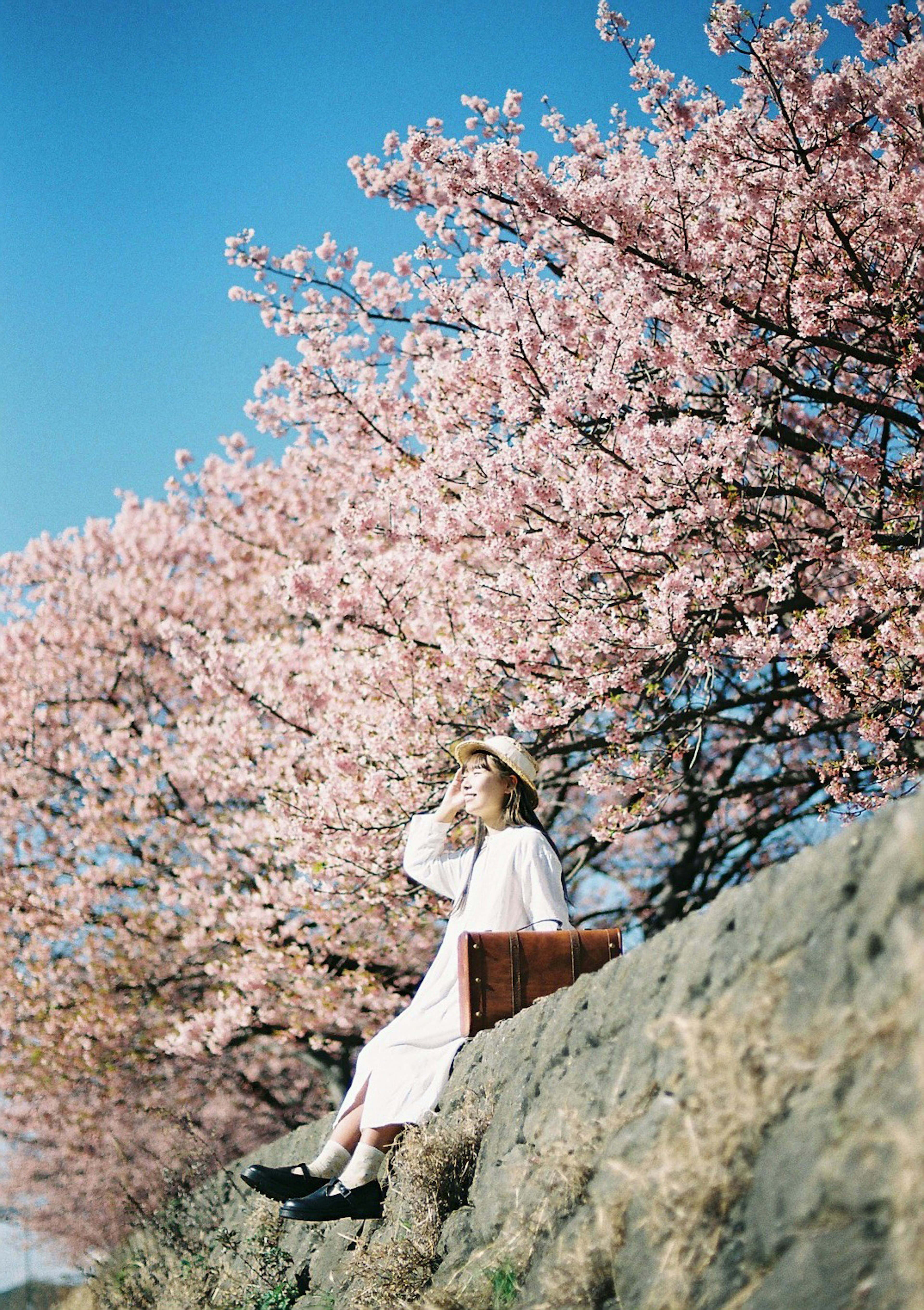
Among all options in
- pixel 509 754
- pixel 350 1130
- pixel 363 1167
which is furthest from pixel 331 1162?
pixel 509 754

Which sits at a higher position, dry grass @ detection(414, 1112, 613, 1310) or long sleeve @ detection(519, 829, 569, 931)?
long sleeve @ detection(519, 829, 569, 931)

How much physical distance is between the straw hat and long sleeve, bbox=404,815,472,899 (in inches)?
13.6

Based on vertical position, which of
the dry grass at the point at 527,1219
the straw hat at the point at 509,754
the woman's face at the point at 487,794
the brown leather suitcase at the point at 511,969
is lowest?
the dry grass at the point at 527,1219

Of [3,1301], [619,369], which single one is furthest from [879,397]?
[3,1301]

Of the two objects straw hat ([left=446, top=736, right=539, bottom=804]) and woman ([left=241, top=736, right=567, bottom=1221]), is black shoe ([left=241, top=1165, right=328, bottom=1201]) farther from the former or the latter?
straw hat ([left=446, top=736, right=539, bottom=804])

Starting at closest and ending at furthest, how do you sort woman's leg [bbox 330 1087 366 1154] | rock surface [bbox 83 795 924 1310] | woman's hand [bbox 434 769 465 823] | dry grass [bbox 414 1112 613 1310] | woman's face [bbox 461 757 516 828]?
rock surface [bbox 83 795 924 1310] < dry grass [bbox 414 1112 613 1310] < woman's leg [bbox 330 1087 366 1154] < woman's face [bbox 461 757 516 828] < woman's hand [bbox 434 769 465 823]

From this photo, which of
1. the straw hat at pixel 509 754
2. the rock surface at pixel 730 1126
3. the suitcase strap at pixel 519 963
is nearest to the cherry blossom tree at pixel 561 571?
the straw hat at pixel 509 754

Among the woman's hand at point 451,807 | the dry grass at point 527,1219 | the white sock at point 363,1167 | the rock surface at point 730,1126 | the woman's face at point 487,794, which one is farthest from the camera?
the woman's hand at point 451,807

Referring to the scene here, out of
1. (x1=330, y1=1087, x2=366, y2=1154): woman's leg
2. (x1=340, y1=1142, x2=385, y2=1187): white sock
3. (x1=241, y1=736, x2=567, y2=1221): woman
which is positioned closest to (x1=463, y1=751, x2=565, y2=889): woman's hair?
(x1=241, y1=736, x2=567, y2=1221): woman

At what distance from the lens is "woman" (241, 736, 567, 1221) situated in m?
3.85

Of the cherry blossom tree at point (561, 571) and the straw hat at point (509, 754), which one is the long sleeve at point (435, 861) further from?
the cherry blossom tree at point (561, 571)

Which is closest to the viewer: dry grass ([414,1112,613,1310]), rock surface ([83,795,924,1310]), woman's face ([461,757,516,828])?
rock surface ([83,795,924,1310])

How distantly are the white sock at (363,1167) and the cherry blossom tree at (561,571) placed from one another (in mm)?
2789

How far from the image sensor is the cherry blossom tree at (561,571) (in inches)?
225
